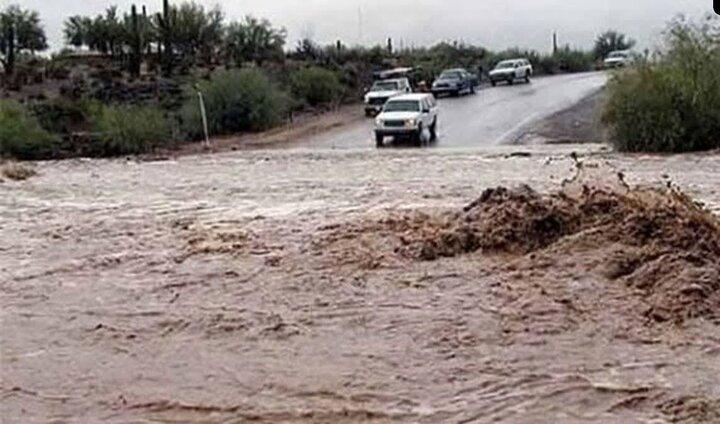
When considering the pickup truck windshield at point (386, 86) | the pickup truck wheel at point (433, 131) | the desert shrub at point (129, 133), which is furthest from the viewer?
the pickup truck windshield at point (386, 86)

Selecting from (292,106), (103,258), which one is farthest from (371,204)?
(292,106)

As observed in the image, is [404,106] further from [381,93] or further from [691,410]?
[691,410]

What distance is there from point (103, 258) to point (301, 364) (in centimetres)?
691

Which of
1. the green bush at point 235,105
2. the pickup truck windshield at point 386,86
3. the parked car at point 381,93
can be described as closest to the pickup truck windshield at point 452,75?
the parked car at point 381,93

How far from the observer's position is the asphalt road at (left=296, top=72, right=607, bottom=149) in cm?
4012

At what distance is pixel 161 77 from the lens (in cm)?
5628

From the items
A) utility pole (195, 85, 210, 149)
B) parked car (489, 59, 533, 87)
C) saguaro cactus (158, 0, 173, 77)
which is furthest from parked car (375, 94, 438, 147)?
parked car (489, 59, 533, 87)

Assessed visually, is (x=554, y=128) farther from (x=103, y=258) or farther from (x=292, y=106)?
(x=103, y=258)

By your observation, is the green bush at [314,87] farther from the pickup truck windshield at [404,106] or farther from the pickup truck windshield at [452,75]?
the pickup truck windshield at [404,106]

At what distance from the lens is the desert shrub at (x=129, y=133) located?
130ft

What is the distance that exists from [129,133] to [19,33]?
27.3 meters

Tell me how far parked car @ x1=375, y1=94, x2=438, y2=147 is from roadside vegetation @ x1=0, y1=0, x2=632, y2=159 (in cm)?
725

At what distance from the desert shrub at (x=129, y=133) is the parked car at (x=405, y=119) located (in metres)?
7.38

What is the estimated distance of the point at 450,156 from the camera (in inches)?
1294
